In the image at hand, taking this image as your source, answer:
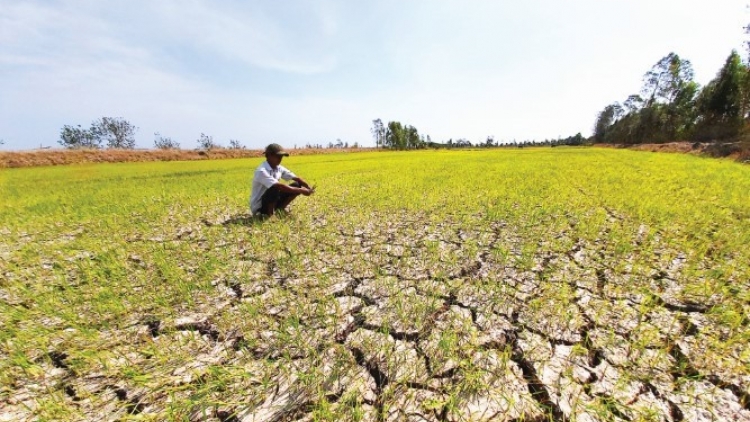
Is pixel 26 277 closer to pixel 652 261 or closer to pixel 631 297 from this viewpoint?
pixel 631 297

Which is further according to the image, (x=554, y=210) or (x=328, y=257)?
(x=554, y=210)

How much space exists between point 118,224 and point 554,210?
661 cm

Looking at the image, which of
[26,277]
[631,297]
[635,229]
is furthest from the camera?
[635,229]

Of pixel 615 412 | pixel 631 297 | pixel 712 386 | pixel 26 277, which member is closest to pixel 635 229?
pixel 631 297

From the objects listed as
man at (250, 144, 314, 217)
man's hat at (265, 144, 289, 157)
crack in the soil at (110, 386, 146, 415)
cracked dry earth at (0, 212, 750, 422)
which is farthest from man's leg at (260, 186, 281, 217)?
crack in the soil at (110, 386, 146, 415)

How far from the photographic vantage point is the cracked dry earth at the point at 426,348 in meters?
1.32

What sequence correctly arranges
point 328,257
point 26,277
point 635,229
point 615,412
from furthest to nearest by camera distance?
point 635,229
point 328,257
point 26,277
point 615,412

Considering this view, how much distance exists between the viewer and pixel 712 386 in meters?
1.36

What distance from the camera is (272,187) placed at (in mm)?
4086

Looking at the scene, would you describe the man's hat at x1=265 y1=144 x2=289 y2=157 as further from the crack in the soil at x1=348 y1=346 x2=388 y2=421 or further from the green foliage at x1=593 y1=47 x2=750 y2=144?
the green foliage at x1=593 y1=47 x2=750 y2=144

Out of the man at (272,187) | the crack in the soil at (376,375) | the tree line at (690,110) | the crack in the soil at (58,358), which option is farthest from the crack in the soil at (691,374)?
the tree line at (690,110)

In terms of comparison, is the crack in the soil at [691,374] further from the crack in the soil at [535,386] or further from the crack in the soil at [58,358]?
the crack in the soil at [58,358]

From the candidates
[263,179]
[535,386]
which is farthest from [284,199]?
[535,386]

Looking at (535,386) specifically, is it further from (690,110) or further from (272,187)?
(690,110)
